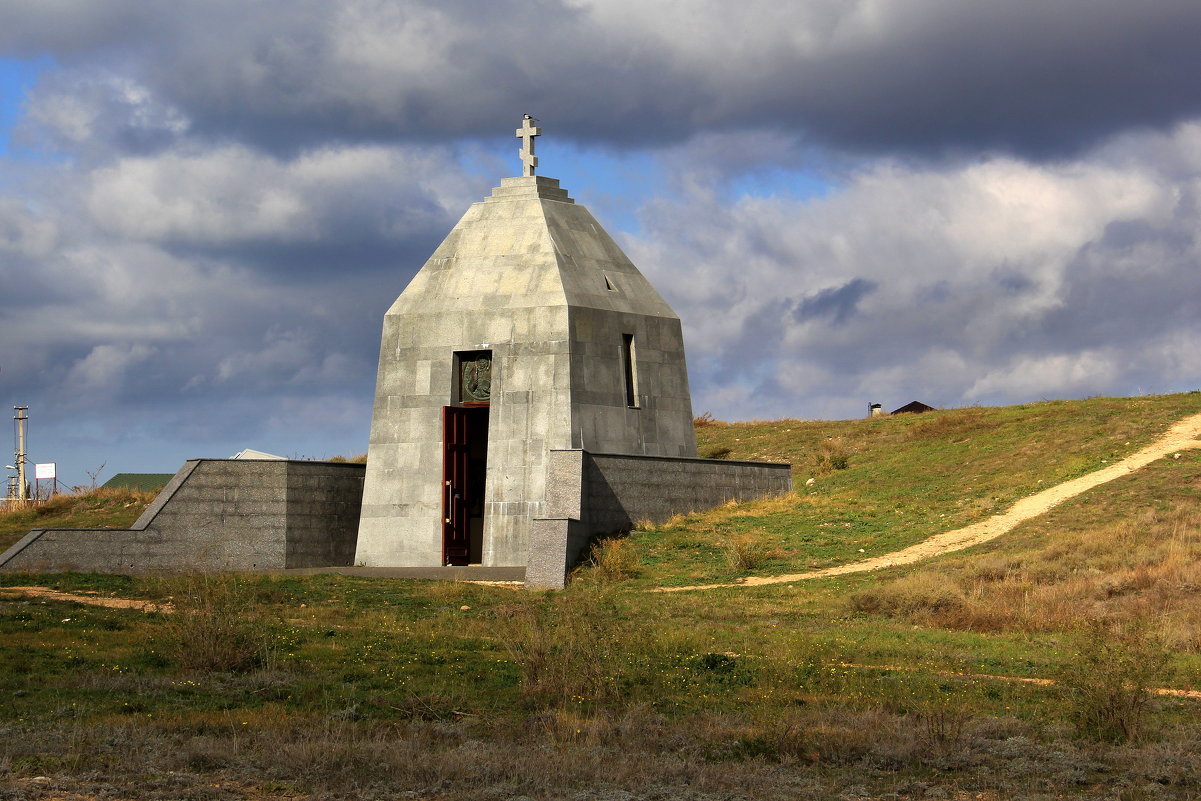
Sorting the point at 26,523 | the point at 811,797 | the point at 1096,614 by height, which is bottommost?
the point at 811,797

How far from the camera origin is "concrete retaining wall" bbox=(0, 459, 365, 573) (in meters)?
24.8

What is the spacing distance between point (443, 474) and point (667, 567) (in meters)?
5.42

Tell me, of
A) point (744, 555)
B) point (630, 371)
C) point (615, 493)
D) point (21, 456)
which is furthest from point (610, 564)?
point (21, 456)

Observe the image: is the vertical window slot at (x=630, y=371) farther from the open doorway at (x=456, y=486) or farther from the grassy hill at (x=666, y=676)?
the grassy hill at (x=666, y=676)

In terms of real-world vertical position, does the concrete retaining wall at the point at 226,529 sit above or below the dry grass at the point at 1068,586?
above

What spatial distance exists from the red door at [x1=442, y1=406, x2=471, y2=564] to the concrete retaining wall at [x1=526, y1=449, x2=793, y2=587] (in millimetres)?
2748

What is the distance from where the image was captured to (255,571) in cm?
2606

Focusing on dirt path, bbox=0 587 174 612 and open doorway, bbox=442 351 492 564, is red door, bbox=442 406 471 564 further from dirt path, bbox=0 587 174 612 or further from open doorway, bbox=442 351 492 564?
dirt path, bbox=0 587 174 612

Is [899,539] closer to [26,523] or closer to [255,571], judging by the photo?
[255,571]

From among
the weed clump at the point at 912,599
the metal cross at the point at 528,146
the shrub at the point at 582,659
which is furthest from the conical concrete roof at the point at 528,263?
the shrub at the point at 582,659

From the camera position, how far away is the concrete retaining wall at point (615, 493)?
76.7 ft

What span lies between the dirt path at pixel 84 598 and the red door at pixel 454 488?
7210 mm

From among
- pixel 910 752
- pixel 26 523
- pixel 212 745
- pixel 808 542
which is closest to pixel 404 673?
pixel 212 745

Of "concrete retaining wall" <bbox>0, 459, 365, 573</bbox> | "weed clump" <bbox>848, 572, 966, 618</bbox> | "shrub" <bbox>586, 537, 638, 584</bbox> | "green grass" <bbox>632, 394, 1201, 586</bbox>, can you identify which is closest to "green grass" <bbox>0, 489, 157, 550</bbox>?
"concrete retaining wall" <bbox>0, 459, 365, 573</bbox>
